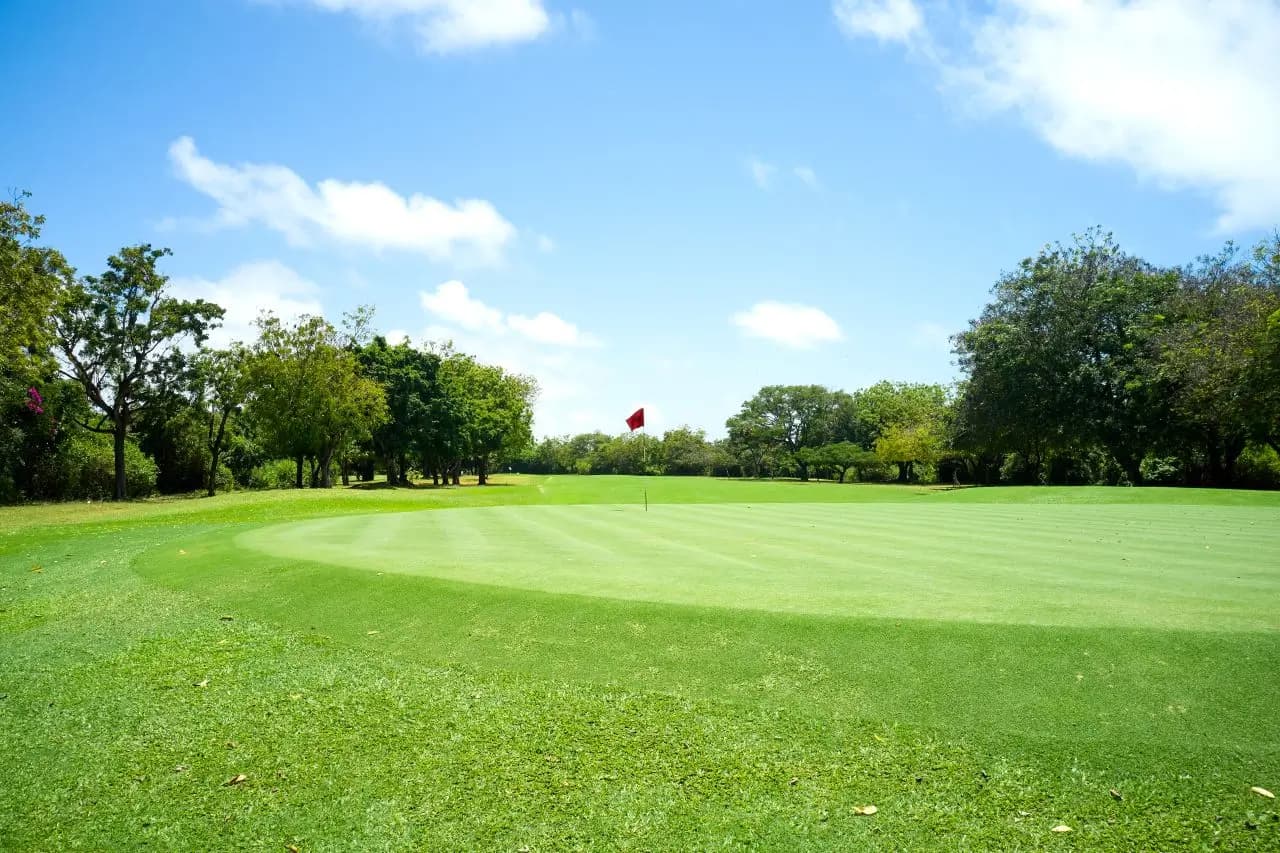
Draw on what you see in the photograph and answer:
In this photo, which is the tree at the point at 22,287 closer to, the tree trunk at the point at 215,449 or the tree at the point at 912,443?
the tree trunk at the point at 215,449

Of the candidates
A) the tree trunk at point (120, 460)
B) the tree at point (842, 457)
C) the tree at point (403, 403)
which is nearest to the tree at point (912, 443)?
the tree at point (842, 457)

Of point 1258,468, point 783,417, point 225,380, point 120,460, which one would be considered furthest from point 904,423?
point 120,460

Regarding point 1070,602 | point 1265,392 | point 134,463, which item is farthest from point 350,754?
point 134,463

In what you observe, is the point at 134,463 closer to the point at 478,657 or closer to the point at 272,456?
the point at 272,456

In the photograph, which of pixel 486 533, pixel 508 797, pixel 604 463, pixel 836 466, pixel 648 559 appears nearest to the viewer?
pixel 508 797

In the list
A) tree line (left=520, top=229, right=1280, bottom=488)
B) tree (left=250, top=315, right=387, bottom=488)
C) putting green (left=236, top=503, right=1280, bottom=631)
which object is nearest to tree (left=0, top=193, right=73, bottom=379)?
tree (left=250, top=315, right=387, bottom=488)

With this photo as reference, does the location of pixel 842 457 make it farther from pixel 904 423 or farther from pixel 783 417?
pixel 783 417

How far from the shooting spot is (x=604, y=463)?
126 metres

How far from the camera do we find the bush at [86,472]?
3928cm

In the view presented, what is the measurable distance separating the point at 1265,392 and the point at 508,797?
127ft

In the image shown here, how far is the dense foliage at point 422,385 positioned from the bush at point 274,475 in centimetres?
25

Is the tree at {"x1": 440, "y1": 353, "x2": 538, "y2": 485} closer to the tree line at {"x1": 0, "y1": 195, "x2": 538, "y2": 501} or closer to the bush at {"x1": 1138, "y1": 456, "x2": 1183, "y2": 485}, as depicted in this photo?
the tree line at {"x1": 0, "y1": 195, "x2": 538, "y2": 501}

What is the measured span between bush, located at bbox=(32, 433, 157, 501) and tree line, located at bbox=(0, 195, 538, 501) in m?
0.08

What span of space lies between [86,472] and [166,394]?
6.92 meters
